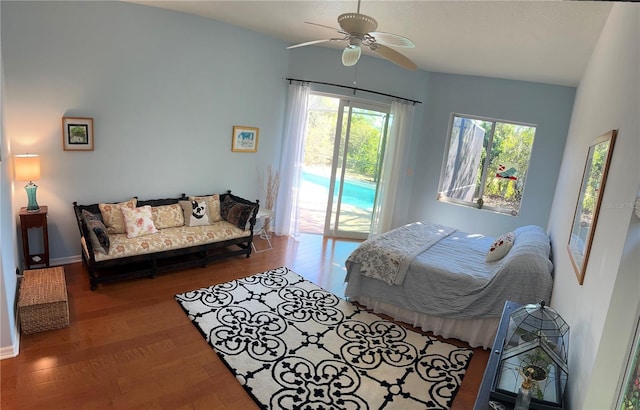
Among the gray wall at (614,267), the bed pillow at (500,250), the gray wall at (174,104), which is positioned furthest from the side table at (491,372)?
the gray wall at (174,104)

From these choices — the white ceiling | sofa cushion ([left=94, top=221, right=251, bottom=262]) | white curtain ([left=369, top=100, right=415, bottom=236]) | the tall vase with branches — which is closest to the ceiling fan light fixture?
the white ceiling

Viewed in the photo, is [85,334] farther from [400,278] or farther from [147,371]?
[400,278]

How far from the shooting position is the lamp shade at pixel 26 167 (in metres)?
3.58

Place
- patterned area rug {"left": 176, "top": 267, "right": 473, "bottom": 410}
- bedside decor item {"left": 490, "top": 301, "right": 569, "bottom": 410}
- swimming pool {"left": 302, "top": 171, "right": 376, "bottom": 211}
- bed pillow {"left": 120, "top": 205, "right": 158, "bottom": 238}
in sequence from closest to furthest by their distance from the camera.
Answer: bedside decor item {"left": 490, "top": 301, "right": 569, "bottom": 410} → patterned area rug {"left": 176, "top": 267, "right": 473, "bottom": 410} → bed pillow {"left": 120, "top": 205, "right": 158, "bottom": 238} → swimming pool {"left": 302, "top": 171, "right": 376, "bottom": 211}

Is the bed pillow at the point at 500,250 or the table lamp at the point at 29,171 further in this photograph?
the bed pillow at the point at 500,250

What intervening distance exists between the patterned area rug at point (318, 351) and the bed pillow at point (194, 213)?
3.31 feet

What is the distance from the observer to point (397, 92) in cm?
602

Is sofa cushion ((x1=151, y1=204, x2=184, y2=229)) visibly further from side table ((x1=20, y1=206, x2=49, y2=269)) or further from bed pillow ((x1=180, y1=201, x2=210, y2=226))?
side table ((x1=20, y1=206, x2=49, y2=269))

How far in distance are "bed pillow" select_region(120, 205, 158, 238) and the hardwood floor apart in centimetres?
52

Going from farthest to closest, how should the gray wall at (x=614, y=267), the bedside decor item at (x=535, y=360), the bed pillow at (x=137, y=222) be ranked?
the bed pillow at (x=137, y=222), the bedside decor item at (x=535, y=360), the gray wall at (x=614, y=267)

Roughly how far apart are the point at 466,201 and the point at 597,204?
13.8 ft

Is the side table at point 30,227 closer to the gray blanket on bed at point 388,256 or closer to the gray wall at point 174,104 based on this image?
the gray wall at point 174,104

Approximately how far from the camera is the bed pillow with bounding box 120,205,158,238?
4133 millimetres

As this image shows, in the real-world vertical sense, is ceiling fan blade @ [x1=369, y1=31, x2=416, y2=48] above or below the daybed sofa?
above
